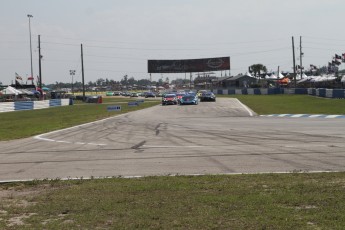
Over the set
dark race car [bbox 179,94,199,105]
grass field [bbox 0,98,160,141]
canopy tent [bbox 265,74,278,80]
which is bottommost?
grass field [bbox 0,98,160,141]

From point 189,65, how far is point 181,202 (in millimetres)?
101623

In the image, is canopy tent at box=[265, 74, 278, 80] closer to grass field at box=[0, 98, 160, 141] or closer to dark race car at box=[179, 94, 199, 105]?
dark race car at box=[179, 94, 199, 105]

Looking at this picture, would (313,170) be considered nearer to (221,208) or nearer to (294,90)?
(221,208)

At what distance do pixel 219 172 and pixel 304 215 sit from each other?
364 centimetres

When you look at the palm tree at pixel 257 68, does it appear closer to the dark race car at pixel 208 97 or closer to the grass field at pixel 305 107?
the dark race car at pixel 208 97

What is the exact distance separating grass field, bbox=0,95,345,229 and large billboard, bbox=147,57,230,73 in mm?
99568

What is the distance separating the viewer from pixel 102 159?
11.4 m


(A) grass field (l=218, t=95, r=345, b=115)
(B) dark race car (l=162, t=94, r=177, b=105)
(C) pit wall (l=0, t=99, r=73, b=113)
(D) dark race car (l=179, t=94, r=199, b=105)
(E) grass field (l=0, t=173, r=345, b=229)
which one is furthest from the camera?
(B) dark race car (l=162, t=94, r=177, b=105)

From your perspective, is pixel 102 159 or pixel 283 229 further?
pixel 102 159

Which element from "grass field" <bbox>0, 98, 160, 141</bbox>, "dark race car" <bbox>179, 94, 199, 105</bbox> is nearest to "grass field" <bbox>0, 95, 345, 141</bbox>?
→ "grass field" <bbox>0, 98, 160, 141</bbox>

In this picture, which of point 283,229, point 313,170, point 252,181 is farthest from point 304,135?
point 283,229

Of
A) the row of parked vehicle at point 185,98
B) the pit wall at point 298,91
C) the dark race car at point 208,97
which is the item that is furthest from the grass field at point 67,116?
the dark race car at point 208,97

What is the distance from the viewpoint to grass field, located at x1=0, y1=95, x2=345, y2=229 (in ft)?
17.4

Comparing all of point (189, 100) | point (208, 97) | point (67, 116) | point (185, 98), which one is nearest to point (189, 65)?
point (208, 97)
